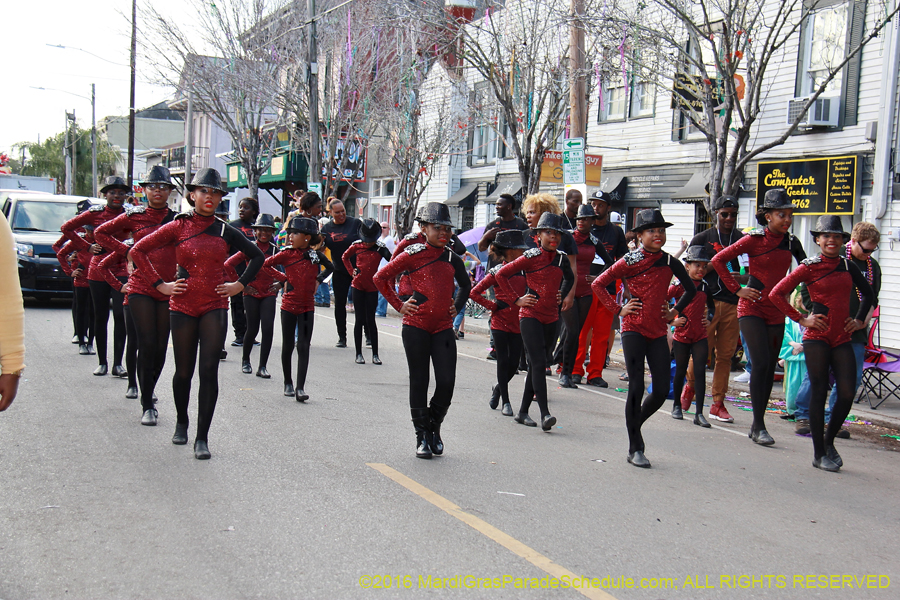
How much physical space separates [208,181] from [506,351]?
3.23 metres

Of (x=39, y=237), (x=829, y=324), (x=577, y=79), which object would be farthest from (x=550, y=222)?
(x=39, y=237)

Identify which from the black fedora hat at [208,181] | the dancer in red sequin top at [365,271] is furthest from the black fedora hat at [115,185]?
the black fedora hat at [208,181]

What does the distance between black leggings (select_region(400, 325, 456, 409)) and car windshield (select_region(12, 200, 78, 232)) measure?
13.0 m

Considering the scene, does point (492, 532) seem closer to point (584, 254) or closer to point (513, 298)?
point (513, 298)

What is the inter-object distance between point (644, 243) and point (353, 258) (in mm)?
5272

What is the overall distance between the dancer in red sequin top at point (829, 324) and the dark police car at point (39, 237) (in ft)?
39.1

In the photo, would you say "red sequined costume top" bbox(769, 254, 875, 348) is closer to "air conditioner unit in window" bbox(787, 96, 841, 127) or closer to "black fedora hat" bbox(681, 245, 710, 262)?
"black fedora hat" bbox(681, 245, 710, 262)

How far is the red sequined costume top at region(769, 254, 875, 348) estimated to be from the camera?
676 cm

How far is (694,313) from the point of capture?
28.2ft

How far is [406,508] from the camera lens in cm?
510

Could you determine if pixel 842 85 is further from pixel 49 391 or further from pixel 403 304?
pixel 49 391

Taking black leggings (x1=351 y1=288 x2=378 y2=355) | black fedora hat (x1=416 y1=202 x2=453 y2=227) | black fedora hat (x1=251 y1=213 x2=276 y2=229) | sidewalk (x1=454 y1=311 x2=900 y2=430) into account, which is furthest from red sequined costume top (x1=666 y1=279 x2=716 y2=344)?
black fedora hat (x1=251 y1=213 x2=276 y2=229)

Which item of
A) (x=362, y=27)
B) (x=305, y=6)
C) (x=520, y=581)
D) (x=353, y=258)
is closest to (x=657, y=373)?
(x=520, y=581)

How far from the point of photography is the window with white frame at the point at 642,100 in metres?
20.8
